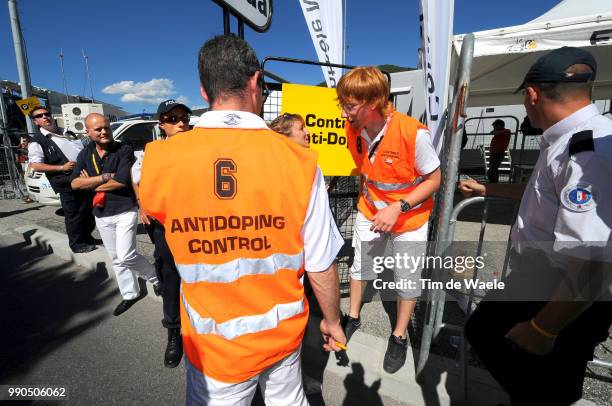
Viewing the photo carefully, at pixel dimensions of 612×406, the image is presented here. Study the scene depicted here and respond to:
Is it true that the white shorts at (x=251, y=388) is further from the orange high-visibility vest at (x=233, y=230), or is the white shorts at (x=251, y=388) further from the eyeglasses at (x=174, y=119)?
the eyeglasses at (x=174, y=119)

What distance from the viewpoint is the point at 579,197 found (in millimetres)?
1085

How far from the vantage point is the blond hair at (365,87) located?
77.4 inches

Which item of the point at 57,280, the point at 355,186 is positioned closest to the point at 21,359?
the point at 57,280

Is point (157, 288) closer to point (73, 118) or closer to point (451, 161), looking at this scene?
point (451, 161)

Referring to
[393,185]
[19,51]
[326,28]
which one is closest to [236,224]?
[393,185]

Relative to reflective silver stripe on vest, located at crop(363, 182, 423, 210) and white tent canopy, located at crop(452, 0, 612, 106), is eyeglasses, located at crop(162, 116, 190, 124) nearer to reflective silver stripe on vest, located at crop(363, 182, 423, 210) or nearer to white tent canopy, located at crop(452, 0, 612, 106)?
reflective silver stripe on vest, located at crop(363, 182, 423, 210)

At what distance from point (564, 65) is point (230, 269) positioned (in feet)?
5.06

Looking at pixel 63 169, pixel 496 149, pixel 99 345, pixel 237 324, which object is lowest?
pixel 99 345

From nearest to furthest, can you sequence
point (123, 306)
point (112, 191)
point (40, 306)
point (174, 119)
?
1. point (174, 119)
2. point (112, 191)
3. point (123, 306)
4. point (40, 306)

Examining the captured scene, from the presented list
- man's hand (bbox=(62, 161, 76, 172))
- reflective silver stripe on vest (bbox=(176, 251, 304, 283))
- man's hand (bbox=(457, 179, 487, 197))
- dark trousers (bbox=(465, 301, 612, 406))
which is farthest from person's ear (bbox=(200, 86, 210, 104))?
man's hand (bbox=(62, 161, 76, 172))

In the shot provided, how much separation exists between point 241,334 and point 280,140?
75 cm

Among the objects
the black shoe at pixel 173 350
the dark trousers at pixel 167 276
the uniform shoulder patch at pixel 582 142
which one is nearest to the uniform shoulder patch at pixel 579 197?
the uniform shoulder patch at pixel 582 142

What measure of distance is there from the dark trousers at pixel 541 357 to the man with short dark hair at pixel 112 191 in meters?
3.23

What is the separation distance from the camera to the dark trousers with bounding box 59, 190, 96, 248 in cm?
451
